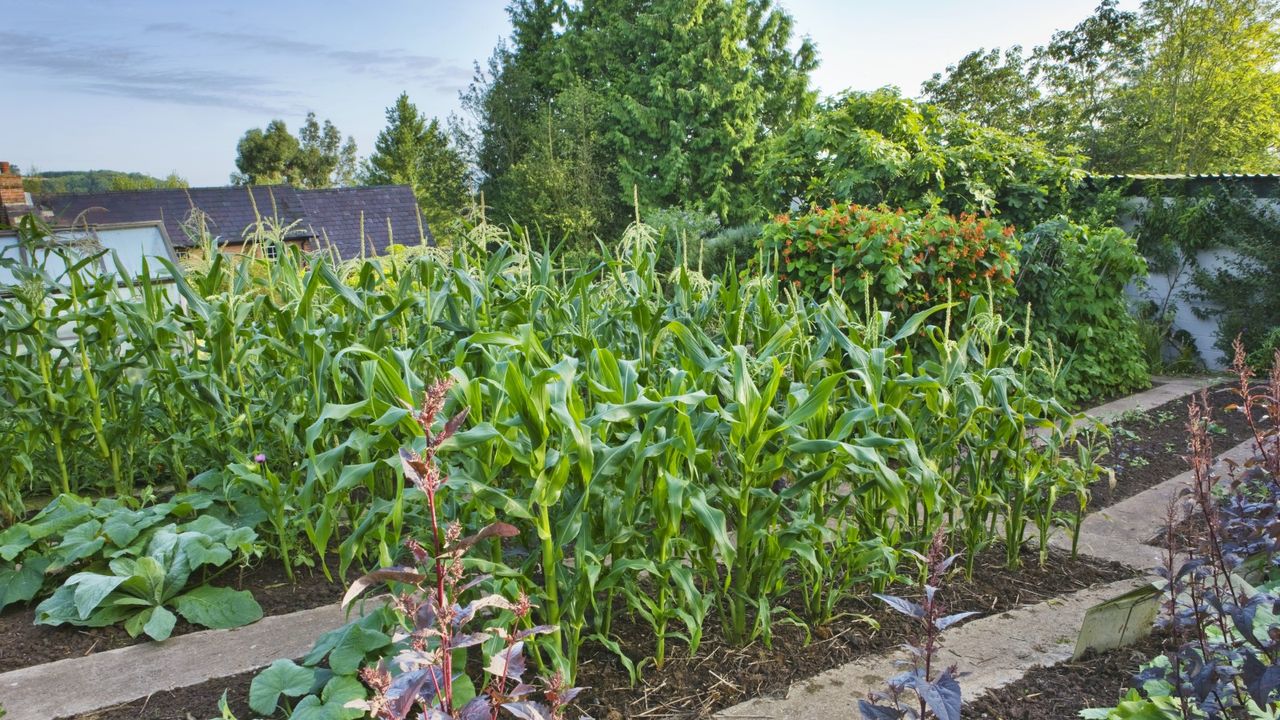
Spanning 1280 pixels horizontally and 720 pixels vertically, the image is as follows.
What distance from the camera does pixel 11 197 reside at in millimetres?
10125

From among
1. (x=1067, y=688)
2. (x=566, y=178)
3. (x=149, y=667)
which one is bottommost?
(x=1067, y=688)

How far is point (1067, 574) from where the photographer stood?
256 centimetres

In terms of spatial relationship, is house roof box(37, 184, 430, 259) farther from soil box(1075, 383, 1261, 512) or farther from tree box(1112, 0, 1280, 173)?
tree box(1112, 0, 1280, 173)

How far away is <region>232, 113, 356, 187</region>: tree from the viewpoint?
38438mm

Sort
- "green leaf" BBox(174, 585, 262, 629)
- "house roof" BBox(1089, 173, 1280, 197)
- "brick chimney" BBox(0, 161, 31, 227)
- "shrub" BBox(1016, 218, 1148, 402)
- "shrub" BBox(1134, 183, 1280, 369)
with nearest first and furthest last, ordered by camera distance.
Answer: "green leaf" BBox(174, 585, 262, 629)
"shrub" BBox(1016, 218, 1148, 402)
"shrub" BBox(1134, 183, 1280, 369)
"house roof" BBox(1089, 173, 1280, 197)
"brick chimney" BBox(0, 161, 31, 227)

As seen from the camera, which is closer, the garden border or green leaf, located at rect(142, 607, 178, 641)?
the garden border

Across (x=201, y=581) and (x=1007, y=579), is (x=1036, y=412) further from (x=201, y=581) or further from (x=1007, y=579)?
(x=201, y=581)

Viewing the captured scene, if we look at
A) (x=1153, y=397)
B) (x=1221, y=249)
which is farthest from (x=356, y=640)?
(x=1221, y=249)

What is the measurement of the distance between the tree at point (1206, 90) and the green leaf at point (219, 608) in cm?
2105

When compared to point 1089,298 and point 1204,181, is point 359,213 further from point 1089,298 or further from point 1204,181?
point 1089,298

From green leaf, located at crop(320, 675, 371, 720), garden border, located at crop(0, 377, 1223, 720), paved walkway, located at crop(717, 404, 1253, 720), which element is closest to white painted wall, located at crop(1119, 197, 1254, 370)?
paved walkway, located at crop(717, 404, 1253, 720)

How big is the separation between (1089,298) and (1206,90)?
16.0m

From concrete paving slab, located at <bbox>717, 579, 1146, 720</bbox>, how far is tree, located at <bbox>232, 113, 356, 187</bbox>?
38.1m

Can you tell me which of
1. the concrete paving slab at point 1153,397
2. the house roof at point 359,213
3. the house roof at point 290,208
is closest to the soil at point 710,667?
the concrete paving slab at point 1153,397
